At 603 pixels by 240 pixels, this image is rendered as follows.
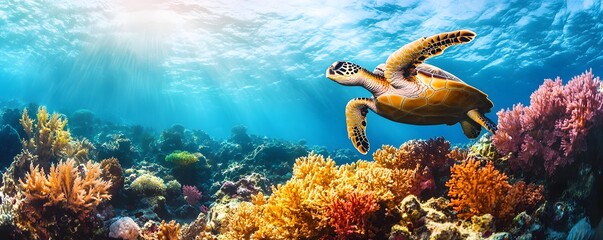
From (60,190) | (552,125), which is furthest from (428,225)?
(60,190)

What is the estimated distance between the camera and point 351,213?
322 cm

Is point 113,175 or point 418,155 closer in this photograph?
point 418,155

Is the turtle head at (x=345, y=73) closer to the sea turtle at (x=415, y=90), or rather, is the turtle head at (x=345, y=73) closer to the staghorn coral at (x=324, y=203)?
Answer: the sea turtle at (x=415, y=90)

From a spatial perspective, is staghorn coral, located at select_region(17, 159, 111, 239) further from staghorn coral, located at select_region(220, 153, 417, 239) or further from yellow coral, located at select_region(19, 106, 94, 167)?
yellow coral, located at select_region(19, 106, 94, 167)

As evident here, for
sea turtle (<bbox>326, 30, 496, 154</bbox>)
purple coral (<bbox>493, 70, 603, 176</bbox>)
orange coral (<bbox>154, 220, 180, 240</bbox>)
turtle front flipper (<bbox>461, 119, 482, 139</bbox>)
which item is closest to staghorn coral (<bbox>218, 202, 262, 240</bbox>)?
orange coral (<bbox>154, 220, 180, 240</bbox>)

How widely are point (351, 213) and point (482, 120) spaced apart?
334cm

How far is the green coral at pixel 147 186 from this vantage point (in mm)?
7770

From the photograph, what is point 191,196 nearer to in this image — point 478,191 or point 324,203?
point 324,203

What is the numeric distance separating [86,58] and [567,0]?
143ft

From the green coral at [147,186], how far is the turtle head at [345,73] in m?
5.78

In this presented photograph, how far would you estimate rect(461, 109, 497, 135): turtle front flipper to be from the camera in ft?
16.4

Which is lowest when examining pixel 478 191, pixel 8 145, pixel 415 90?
pixel 8 145

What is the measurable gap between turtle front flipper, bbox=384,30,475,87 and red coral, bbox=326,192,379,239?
2.11m

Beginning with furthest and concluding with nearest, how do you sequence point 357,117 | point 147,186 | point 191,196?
point 191,196 < point 147,186 < point 357,117
